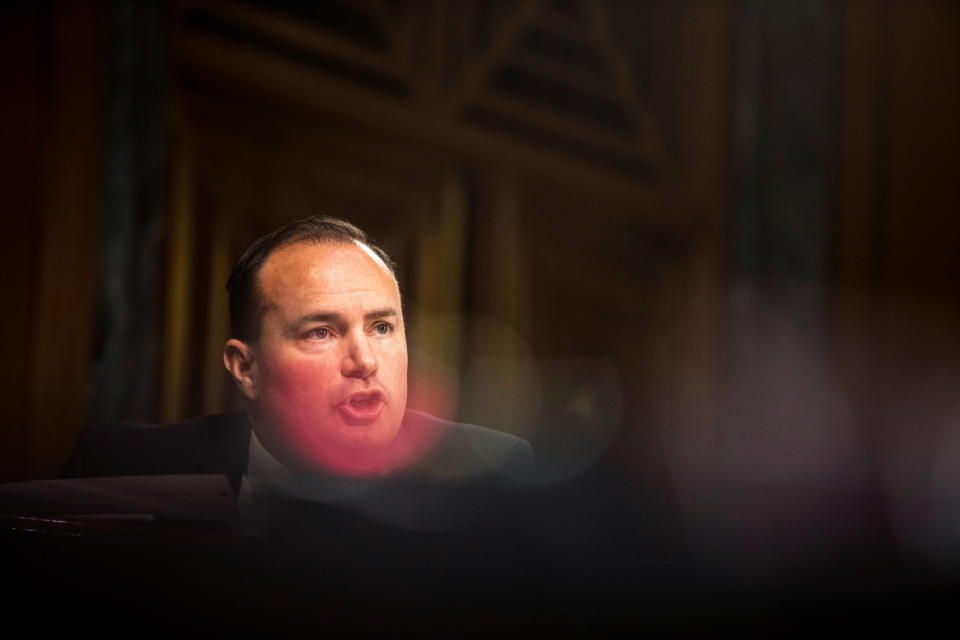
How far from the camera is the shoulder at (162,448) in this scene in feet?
2.55

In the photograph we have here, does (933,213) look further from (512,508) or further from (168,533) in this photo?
(168,533)

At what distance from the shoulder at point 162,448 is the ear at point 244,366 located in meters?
0.11

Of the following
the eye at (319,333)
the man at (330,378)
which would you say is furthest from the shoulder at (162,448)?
the eye at (319,333)

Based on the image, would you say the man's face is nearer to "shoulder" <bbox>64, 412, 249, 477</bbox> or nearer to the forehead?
the forehead

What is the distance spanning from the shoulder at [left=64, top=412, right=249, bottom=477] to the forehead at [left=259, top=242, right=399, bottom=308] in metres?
0.18

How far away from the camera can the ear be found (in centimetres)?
68

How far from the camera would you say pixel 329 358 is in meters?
0.66

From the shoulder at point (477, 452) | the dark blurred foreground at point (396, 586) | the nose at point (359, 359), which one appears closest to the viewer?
the dark blurred foreground at point (396, 586)

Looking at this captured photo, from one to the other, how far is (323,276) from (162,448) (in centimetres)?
25

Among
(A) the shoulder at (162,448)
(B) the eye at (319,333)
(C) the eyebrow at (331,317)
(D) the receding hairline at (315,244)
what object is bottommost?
(A) the shoulder at (162,448)

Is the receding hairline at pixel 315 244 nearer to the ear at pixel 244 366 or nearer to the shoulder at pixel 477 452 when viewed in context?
the ear at pixel 244 366

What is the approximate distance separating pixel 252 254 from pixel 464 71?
174 cm

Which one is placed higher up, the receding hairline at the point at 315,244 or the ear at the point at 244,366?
the receding hairline at the point at 315,244

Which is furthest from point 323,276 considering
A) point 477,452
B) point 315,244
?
point 477,452
